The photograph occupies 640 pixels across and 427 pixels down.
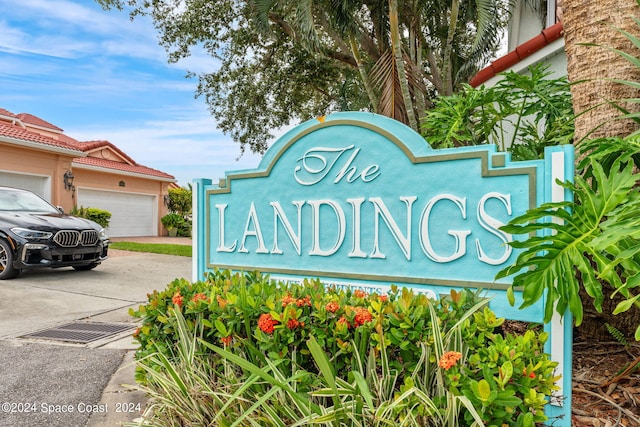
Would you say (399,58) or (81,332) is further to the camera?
(399,58)

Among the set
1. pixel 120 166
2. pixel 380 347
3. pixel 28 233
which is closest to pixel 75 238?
pixel 28 233

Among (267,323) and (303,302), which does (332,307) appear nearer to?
(303,302)

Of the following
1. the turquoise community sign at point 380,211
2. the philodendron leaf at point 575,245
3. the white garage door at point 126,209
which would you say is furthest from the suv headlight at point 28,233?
the white garage door at point 126,209

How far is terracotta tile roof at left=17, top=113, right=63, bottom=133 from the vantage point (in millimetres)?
19766

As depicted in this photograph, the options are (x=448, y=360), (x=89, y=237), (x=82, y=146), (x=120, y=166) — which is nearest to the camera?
(x=448, y=360)

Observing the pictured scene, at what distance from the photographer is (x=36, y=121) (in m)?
20.5

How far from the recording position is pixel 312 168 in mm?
3074

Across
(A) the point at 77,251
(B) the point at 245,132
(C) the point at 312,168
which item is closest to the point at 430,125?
(C) the point at 312,168

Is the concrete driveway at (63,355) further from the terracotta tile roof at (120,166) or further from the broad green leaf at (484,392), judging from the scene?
the terracotta tile roof at (120,166)

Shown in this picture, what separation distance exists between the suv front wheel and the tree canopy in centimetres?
713

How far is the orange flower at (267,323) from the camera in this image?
6.42 feet

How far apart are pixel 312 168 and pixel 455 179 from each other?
1.04 metres

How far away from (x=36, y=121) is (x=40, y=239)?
657 inches

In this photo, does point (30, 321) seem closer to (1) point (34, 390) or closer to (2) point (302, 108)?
(1) point (34, 390)
